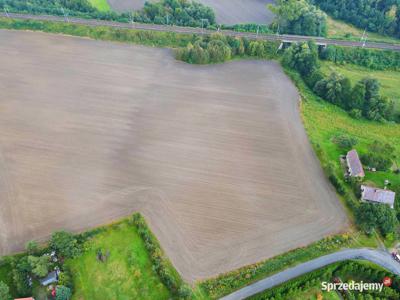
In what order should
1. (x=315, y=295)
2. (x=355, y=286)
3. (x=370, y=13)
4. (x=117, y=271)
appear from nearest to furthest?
(x=315, y=295) → (x=355, y=286) → (x=117, y=271) → (x=370, y=13)

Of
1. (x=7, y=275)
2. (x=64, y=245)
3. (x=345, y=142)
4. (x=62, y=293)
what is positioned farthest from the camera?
(x=345, y=142)

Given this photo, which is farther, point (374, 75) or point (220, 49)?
point (220, 49)

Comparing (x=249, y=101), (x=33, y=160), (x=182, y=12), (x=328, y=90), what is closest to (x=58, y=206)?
(x=33, y=160)

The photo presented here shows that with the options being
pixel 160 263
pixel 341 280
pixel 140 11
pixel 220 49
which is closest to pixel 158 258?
pixel 160 263

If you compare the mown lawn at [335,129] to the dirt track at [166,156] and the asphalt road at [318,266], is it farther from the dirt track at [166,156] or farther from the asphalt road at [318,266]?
the asphalt road at [318,266]

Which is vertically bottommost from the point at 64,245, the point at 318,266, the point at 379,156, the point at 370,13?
the point at 318,266

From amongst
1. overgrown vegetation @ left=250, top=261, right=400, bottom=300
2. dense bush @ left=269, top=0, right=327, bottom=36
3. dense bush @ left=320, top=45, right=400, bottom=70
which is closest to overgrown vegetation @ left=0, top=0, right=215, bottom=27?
dense bush @ left=269, top=0, right=327, bottom=36

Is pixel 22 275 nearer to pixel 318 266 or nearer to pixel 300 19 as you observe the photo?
pixel 318 266
